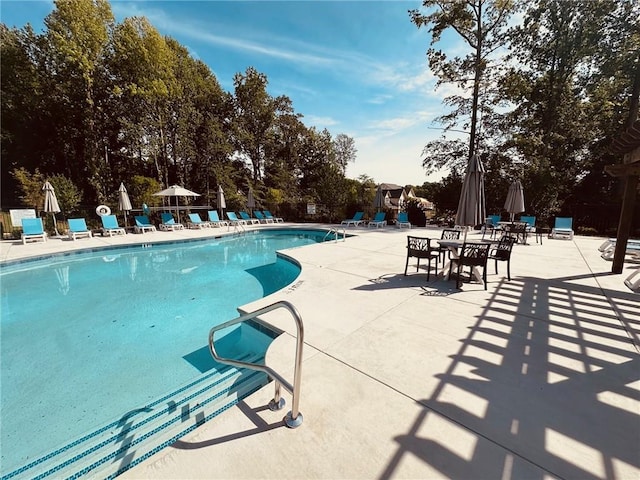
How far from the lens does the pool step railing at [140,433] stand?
1648 mm

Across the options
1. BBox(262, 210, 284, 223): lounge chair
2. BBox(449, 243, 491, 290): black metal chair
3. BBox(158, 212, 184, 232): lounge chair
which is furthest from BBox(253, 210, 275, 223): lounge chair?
BBox(449, 243, 491, 290): black metal chair

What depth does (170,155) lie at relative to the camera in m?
17.1

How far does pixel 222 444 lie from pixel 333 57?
13.1 metres

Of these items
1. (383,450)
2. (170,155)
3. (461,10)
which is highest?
(461,10)

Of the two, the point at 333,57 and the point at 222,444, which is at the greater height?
the point at 333,57

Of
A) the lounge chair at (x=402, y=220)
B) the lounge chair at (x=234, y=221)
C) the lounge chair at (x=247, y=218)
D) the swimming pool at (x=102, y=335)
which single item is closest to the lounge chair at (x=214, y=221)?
the lounge chair at (x=234, y=221)

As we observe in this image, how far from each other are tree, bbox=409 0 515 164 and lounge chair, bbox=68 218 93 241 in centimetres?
1796

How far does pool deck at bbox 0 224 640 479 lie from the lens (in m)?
1.58

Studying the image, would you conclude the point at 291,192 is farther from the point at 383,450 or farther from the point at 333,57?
the point at 383,450

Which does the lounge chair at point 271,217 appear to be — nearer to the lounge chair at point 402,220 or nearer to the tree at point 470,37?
the lounge chair at point 402,220

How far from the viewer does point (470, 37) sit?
13633 millimetres

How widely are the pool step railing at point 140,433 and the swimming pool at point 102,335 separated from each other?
0.58 feet

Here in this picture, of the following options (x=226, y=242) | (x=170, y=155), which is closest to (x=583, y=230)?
(x=226, y=242)

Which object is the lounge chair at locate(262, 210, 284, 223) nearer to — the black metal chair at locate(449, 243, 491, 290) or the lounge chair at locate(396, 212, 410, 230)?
the lounge chair at locate(396, 212, 410, 230)
